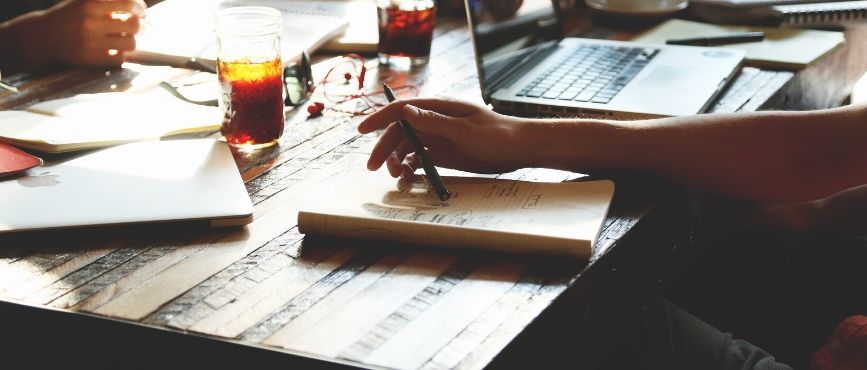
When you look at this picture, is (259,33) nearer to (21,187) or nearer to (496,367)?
(21,187)

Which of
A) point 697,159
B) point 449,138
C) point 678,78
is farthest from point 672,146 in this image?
point 678,78

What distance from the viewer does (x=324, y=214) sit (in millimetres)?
978

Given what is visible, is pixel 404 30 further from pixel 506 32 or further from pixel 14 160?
pixel 14 160

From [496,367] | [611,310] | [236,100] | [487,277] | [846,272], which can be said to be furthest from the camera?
[846,272]

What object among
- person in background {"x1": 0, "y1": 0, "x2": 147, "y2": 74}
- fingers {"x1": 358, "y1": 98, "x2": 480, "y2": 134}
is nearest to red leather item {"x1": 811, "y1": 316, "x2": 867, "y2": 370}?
fingers {"x1": 358, "y1": 98, "x2": 480, "y2": 134}

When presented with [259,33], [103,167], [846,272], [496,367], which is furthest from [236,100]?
A: [846,272]

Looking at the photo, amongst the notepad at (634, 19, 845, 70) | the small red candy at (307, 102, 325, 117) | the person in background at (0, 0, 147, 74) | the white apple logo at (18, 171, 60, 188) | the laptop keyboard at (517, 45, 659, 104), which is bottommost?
the notepad at (634, 19, 845, 70)

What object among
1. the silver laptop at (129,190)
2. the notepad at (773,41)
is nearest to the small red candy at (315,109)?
the silver laptop at (129,190)

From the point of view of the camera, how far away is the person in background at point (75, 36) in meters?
1.60

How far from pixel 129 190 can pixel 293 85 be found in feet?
1.43

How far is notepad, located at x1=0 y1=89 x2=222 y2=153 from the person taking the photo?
47.3 inches

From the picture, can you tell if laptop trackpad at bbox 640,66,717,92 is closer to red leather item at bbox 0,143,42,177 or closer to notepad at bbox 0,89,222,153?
notepad at bbox 0,89,222,153

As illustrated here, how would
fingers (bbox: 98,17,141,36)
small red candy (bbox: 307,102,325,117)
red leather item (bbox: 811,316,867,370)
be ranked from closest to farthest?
1. red leather item (bbox: 811,316,867,370)
2. small red candy (bbox: 307,102,325,117)
3. fingers (bbox: 98,17,141,36)

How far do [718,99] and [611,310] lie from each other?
60 cm
